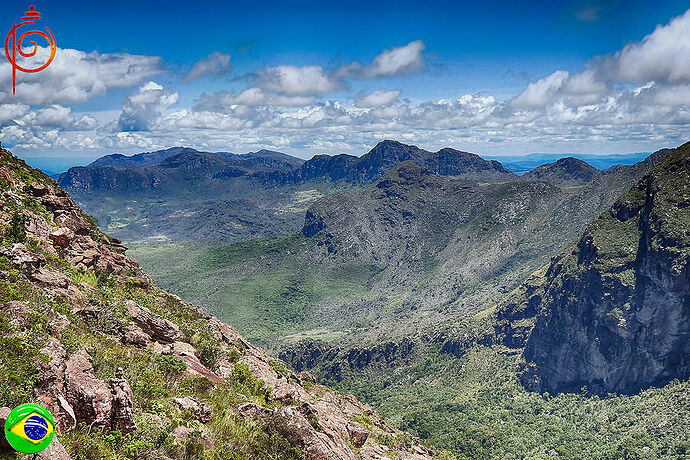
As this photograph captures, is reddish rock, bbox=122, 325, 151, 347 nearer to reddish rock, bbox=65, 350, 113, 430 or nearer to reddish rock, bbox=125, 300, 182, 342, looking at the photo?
reddish rock, bbox=125, 300, 182, 342

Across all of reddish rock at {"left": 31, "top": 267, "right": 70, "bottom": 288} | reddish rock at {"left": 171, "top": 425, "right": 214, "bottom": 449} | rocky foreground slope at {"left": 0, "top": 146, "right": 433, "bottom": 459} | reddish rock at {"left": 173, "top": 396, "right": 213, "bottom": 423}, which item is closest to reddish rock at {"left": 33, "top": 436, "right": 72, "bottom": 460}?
rocky foreground slope at {"left": 0, "top": 146, "right": 433, "bottom": 459}

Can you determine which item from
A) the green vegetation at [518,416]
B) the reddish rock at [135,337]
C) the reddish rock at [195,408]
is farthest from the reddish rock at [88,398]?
the green vegetation at [518,416]

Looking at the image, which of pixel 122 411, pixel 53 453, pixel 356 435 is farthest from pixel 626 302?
pixel 53 453

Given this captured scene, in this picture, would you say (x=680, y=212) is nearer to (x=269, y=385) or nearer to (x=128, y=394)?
(x=269, y=385)

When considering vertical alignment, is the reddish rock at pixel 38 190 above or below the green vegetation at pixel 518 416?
above

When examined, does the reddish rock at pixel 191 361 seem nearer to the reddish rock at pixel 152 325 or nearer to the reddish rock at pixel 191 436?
the reddish rock at pixel 152 325

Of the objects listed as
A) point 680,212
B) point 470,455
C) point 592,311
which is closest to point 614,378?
point 592,311
